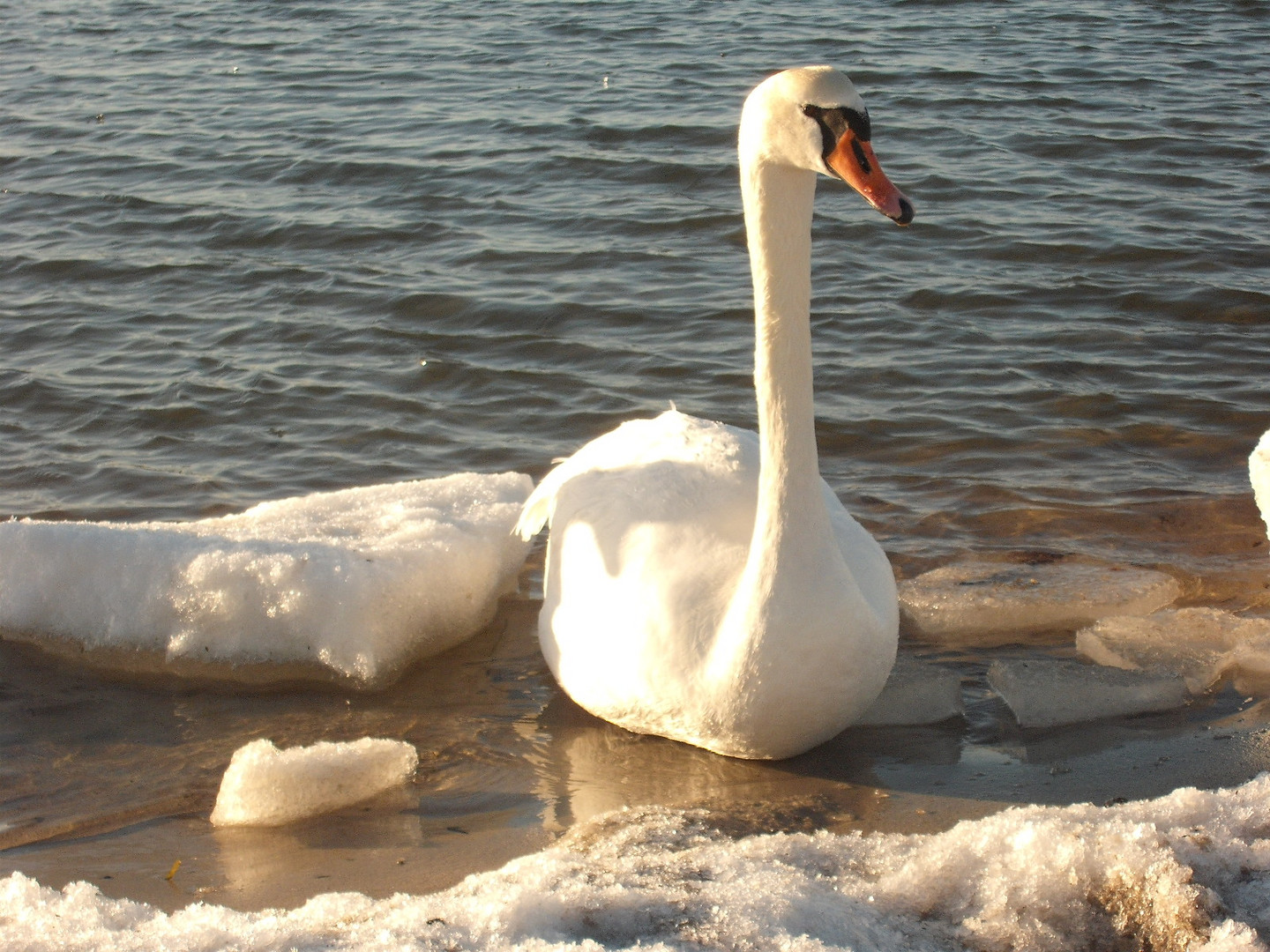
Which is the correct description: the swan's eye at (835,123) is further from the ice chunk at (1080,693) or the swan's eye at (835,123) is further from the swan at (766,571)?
the ice chunk at (1080,693)

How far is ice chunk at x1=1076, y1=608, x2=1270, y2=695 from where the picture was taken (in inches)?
179

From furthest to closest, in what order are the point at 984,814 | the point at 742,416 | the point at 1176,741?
1. the point at 742,416
2. the point at 1176,741
3. the point at 984,814

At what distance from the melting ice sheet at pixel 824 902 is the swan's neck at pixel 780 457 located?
66 centimetres

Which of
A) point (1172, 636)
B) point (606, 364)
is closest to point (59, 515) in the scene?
point (606, 364)

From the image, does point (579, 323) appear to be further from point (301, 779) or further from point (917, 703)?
point (301, 779)

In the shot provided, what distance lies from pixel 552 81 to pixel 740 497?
8.48m

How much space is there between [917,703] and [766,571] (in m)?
0.84

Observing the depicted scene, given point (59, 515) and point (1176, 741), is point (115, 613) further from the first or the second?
point (1176, 741)

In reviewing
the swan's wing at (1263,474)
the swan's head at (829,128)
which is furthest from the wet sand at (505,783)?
the swan's head at (829,128)

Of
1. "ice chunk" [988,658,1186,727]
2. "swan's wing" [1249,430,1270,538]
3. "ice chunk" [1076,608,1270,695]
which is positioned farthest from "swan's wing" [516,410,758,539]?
"swan's wing" [1249,430,1270,538]

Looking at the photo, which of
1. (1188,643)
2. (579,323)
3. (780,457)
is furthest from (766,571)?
(579,323)

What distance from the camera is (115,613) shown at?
5.02 meters

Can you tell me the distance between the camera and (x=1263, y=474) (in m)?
4.65

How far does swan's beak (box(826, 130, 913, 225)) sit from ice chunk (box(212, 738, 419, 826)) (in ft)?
6.51
